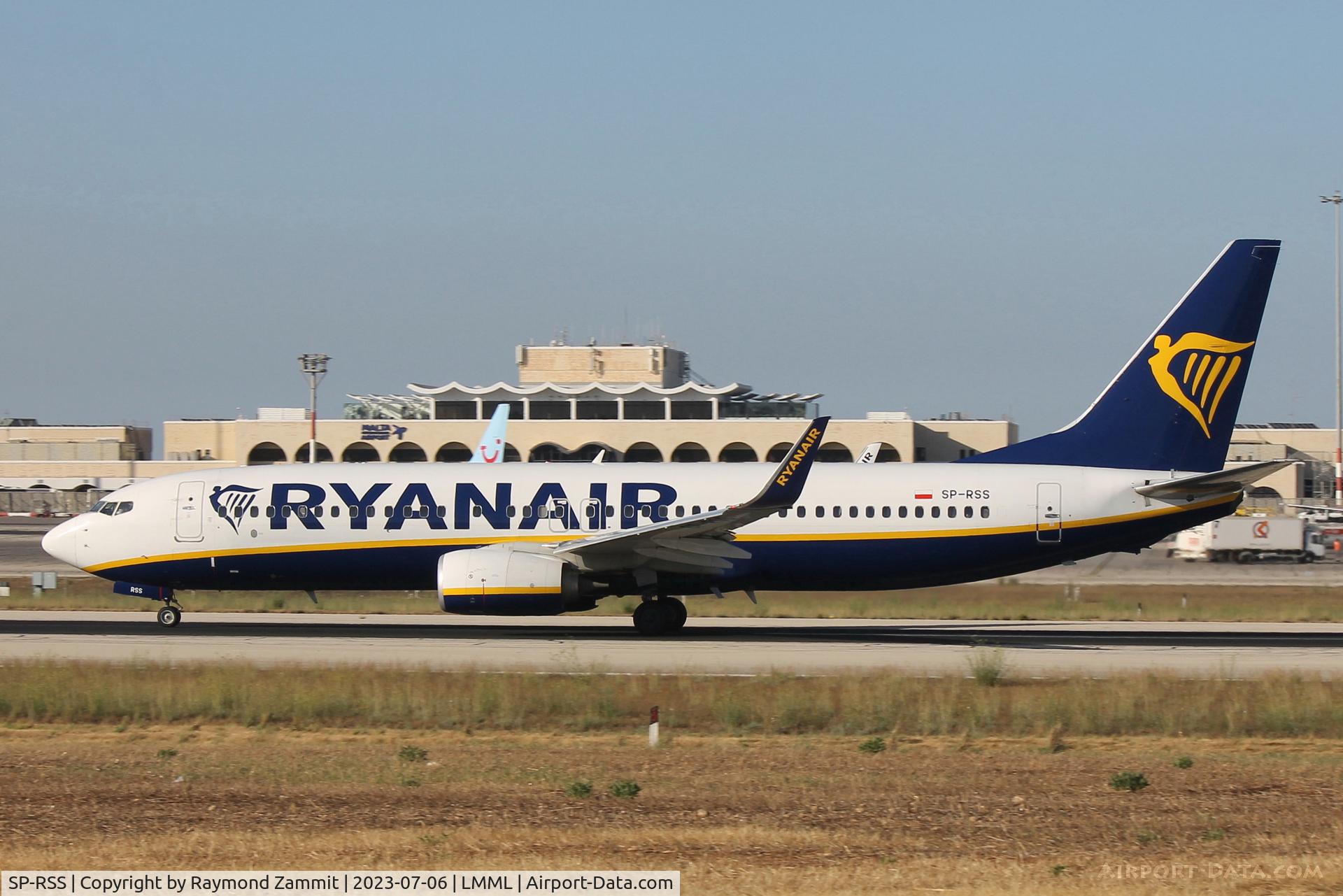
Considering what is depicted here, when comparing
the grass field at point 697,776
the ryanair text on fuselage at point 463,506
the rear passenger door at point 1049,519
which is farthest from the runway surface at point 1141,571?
the grass field at point 697,776

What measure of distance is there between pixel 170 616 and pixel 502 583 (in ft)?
26.5

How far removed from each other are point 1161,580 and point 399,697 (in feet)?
119

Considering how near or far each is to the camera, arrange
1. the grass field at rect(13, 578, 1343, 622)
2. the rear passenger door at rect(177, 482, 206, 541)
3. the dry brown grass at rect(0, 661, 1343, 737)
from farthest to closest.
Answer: the grass field at rect(13, 578, 1343, 622), the rear passenger door at rect(177, 482, 206, 541), the dry brown grass at rect(0, 661, 1343, 737)

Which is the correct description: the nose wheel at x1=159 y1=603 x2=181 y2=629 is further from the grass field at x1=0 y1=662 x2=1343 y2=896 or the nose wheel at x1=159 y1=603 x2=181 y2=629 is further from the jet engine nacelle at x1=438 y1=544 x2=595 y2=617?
the grass field at x1=0 y1=662 x2=1343 y2=896

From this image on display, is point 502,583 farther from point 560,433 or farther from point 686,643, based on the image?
point 560,433

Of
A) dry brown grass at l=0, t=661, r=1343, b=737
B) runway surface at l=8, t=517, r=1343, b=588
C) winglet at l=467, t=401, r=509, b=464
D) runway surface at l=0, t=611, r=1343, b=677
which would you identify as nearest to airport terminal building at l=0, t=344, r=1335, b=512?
runway surface at l=8, t=517, r=1343, b=588

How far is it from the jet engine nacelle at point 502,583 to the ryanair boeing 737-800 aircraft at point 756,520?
2.67 ft

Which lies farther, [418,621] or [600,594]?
[418,621]

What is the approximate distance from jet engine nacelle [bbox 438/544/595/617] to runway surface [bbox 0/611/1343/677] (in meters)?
0.71

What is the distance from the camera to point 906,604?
35.6 meters

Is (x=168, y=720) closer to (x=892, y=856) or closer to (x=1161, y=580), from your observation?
(x=892, y=856)

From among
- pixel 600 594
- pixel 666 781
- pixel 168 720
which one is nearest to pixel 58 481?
pixel 600 594

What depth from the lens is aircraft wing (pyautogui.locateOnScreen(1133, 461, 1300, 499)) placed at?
25844mm

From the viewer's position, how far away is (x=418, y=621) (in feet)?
100
